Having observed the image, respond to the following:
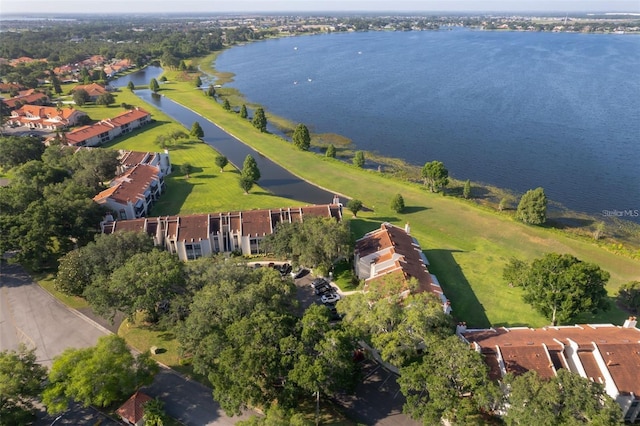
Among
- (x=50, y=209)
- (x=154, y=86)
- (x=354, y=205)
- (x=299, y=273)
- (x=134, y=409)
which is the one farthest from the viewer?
(x=154, y=86)

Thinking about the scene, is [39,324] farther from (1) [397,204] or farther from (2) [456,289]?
(1) [397,204]

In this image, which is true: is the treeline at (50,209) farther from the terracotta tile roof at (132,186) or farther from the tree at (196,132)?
the tree at (196,132)

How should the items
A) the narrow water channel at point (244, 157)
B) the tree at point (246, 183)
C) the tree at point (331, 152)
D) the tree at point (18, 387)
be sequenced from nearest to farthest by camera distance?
the tree at point (18, 387), the tree at point (246, 183), the narrow water channel at point (244, 157), the tree at point (331, 152)

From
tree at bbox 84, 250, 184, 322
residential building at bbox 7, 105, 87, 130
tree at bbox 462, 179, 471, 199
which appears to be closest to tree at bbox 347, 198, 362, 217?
tree at bbox 462, 179, 471, 199

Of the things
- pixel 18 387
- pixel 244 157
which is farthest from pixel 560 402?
pixel 244 157

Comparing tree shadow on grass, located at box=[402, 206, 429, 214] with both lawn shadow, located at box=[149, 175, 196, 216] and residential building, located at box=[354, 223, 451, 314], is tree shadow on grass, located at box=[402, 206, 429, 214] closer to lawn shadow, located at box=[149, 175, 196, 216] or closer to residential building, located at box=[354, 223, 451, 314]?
residential building, located at box=[354, 223, 451, 314]

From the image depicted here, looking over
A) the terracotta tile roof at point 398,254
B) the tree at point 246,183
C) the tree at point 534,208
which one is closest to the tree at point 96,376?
the terracotta tile roof at point 398,254
